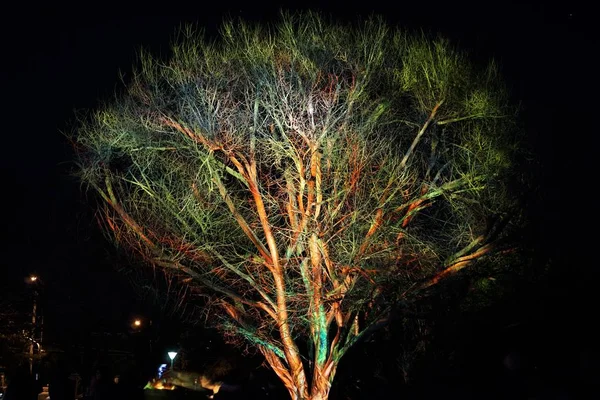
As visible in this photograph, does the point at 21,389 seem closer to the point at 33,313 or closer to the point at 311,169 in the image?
the point at 311,169

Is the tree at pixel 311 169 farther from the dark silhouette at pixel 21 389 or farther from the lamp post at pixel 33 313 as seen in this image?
the lamp post at pixel 33 313

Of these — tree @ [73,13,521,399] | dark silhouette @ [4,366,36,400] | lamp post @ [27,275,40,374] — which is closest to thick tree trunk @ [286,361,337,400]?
tree @ [73,13,521,399]

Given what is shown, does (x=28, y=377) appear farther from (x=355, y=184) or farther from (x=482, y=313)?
(x=482, y=313)

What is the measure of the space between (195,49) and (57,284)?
15808mm

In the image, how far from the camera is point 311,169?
12.9 m

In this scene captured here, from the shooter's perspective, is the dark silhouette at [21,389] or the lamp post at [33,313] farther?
the lamp post at [33,313]

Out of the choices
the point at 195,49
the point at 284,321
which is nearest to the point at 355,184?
the point at 284,321

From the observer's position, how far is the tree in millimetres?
12906

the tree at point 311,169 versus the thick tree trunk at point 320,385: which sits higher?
the tree at point 311,169

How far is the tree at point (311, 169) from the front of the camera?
42.3 feet

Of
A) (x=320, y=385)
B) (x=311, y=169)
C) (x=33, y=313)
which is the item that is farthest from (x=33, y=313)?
(x=311, y=169)

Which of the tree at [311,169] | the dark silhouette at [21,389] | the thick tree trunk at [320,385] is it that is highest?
the tree at [311,169]

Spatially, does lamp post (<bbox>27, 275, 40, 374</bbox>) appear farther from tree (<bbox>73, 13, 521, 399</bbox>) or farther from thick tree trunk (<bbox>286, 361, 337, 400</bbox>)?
thick tree trunk (<bbox>286, 361, 337, 400</bbox>)

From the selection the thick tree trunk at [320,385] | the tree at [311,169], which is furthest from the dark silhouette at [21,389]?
the thick tree trunk at [320,385]
